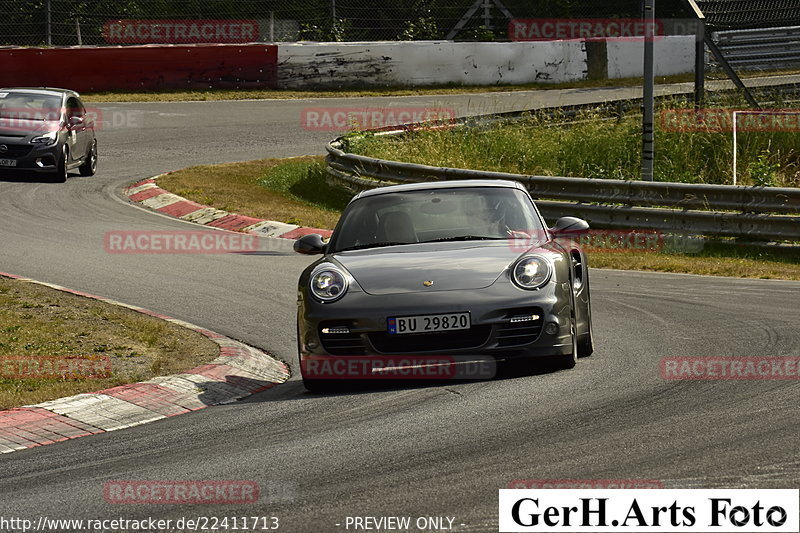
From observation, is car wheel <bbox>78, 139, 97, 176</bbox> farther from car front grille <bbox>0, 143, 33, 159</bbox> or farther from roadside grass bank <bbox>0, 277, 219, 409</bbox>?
roadside grass bank <bbox>0, 277, 219, 409</bbox>

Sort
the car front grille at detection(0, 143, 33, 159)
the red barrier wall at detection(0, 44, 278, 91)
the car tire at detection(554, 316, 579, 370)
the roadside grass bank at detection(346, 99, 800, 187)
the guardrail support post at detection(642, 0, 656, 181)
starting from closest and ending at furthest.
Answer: the car tire at detection(554, 316, 579, 370)
the guardrail support post at detection(642, 0, 656, 181)
the roadside grass bank at detection(346, 99, 800, 187)
the car front grille at detection(0, 143, 33, 159)
the red barrier wall at detection(0, 44, 278, 91)

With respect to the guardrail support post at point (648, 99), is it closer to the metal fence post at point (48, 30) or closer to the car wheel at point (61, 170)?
the car wheel at point (61, 170)

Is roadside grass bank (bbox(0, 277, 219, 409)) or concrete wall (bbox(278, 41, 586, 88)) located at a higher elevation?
concrete wall (bbox(278, 41, 586, 88))

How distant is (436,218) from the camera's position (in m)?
9.41

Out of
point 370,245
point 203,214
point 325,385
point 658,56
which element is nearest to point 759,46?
point 203,214

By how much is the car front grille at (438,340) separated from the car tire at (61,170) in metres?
15.4

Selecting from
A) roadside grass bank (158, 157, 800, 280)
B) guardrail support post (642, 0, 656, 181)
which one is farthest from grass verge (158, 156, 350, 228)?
guardrail support post (642, 0, 656, 181)

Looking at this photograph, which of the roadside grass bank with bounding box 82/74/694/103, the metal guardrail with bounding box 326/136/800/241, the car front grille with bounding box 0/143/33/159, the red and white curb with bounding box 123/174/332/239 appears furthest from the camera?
the roadside grass bank with bounding box 82/74/694/103

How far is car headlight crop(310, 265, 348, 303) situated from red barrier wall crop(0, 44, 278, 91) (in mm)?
24678

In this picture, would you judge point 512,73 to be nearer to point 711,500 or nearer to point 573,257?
point 573,257

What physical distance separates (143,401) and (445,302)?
2.10m

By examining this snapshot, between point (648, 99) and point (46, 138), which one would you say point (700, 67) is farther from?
point (46, 138)

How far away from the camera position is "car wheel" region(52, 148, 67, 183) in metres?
22.0

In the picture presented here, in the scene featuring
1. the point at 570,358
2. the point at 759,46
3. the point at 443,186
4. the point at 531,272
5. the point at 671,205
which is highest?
the point at 759,46
